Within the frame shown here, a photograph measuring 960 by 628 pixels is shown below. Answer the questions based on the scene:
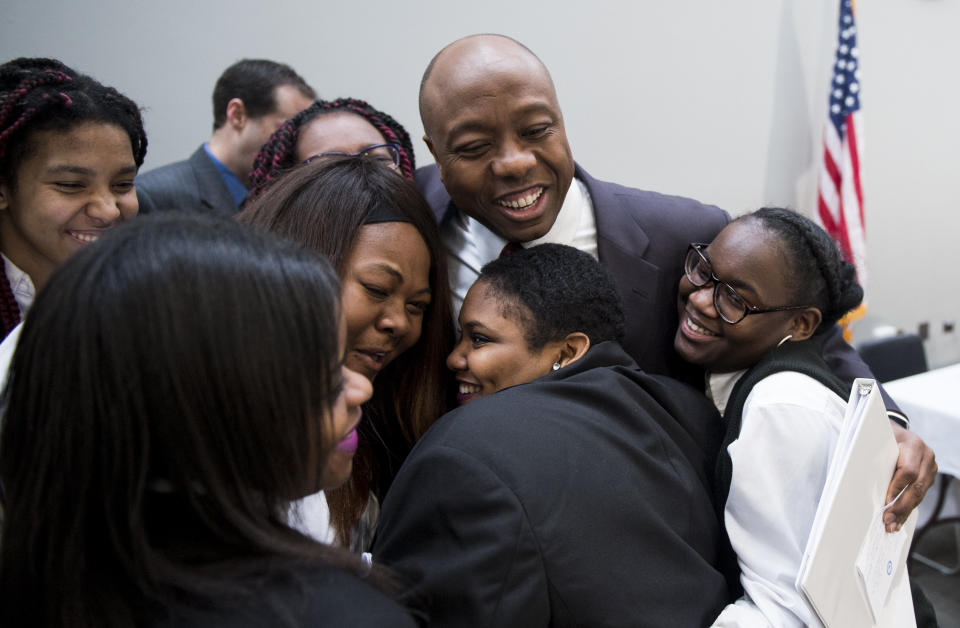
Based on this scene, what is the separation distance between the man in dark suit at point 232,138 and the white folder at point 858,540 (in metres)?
2.45

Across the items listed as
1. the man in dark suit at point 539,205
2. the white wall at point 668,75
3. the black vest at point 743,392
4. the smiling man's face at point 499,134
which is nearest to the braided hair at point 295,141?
the man in dark suit at point 539,205

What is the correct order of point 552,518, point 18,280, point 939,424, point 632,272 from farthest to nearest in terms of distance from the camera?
point 939,424, point 632,272, point 18,280, point 552,518

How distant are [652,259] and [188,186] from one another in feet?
6.39

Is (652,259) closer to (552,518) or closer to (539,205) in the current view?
(539,205)

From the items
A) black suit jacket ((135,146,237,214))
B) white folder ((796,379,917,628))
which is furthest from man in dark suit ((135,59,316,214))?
white folder ((796,379,917,628))

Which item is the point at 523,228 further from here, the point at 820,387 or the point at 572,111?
the point at 572,111

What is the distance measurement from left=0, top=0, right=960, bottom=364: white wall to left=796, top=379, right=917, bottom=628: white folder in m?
2.64

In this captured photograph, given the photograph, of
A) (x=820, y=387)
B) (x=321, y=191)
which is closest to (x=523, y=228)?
(x=321, y=191)

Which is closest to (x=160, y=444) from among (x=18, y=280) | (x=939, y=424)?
(x=18, y=280)

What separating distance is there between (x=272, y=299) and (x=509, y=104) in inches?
39.5

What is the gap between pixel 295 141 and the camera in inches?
81.4

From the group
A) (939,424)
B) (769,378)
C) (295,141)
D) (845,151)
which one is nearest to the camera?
(769,378)

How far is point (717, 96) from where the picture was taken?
4.34m

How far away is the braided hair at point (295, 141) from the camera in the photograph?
202 cm
